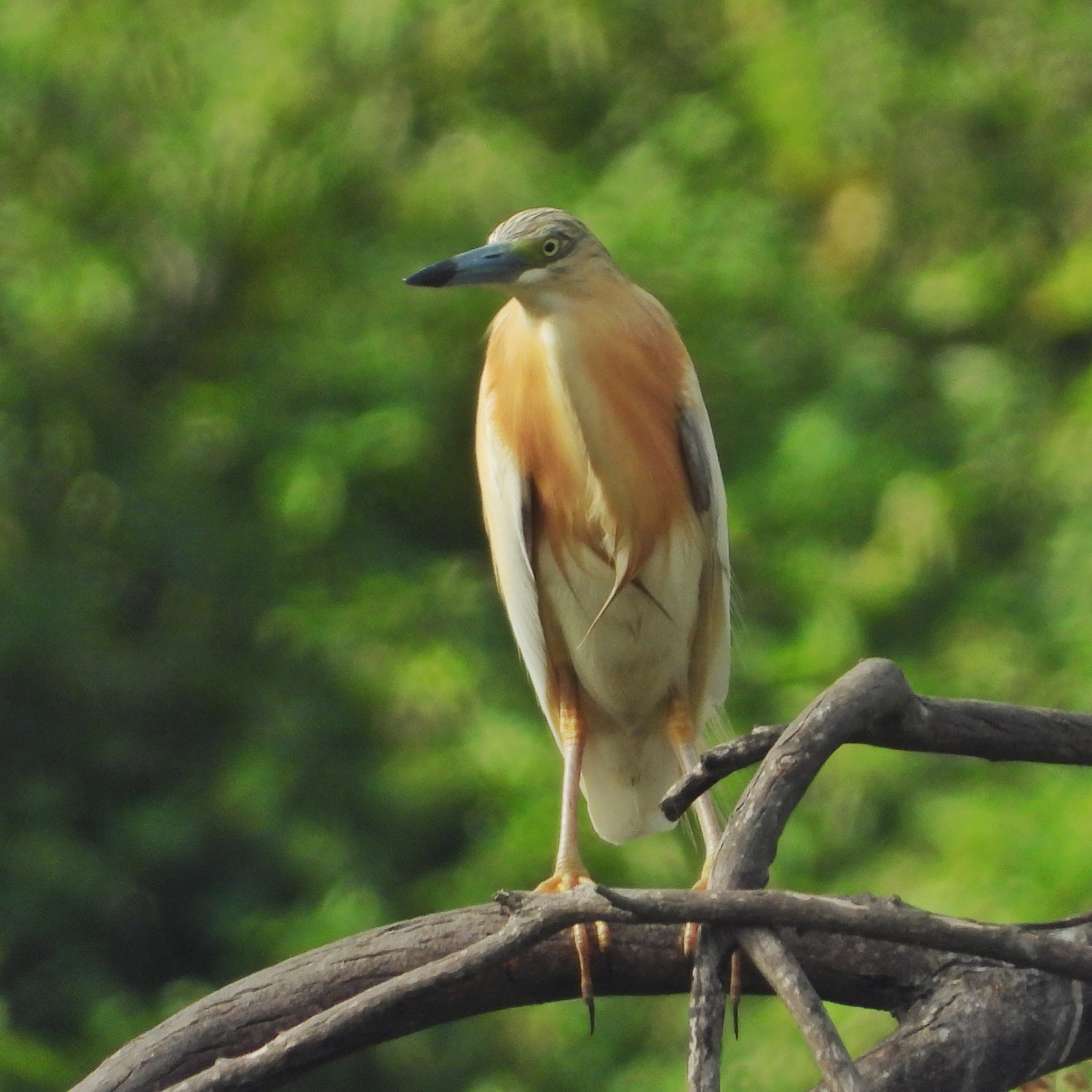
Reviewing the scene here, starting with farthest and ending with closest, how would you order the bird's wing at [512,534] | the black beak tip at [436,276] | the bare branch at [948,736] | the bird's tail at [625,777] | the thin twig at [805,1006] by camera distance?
the bird's tail at [625,777], the bird's wing at [512,534], the black beak tip at [436,276], the bare branch at [948,736], the thin twig at [805,1006]

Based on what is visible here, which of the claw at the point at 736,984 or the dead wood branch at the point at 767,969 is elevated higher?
the dead wood branch at the point at 767,969

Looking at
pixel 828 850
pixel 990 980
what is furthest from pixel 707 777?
pixel 828 850

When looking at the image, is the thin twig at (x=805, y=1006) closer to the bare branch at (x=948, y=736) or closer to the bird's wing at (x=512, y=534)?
the bare branch at (x=948, y=736)

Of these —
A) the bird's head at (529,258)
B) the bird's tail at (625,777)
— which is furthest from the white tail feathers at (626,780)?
the bird's head at (529,258)

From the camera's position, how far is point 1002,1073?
3.17 ft

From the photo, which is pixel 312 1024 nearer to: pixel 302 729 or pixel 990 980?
pixel 990 980

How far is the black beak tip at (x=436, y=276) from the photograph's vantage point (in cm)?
150

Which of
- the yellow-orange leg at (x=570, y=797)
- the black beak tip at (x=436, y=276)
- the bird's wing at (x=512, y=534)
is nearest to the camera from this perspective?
the black beak tip at (x=436, y=276)

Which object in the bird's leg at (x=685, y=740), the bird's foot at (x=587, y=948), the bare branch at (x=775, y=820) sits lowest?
the bird's leg at (x=685, y=740)

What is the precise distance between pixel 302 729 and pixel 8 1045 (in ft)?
2.89

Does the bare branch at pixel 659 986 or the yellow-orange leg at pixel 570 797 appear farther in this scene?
the yellow-orange leg at pixel 570 797

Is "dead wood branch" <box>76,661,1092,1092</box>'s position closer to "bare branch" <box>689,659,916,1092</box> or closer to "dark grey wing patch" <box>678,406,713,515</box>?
"bare branch" <box>689,659,916,1092</box>

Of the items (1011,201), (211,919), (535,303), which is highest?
(535,303)

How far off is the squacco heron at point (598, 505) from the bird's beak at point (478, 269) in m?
0.02
